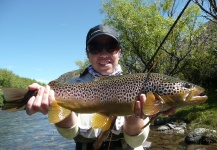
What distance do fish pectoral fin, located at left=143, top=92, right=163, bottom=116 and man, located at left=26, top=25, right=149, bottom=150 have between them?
0.39 ft

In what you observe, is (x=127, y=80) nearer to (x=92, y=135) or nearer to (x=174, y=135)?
(x=92, y=135)

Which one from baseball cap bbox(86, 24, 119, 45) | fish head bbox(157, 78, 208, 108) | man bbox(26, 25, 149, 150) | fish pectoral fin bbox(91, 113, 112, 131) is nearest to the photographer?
fish pectoral fin bbox(91, 113, 112, 131)

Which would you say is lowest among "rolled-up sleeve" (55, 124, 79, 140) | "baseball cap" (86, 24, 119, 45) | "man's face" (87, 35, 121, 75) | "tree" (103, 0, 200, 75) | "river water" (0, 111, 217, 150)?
"river water" (0, 111, 217, 150)

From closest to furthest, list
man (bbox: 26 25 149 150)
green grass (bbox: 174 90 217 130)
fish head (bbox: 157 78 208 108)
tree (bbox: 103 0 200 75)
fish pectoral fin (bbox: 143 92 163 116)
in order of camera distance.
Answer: fish pectoral fin (bbox: 143 92 163 116) → fish head (bbox: 157 78 208 108) → man (bbox: 26 25 149 150) → green grass (bbox: 174 90 217 130) → tree (bbox: 103 0 200 75)

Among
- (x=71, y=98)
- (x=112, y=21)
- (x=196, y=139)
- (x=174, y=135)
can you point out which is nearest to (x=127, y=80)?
(x=71, y=98)

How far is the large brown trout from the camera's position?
324 centimetres

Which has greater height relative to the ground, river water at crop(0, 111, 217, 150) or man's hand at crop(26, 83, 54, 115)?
man's hand at crop(26, 83, 54, 115)

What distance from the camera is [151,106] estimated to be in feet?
10.5

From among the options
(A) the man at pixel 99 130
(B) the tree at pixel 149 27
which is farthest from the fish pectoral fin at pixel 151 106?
(B) the tree at pixel 149 27

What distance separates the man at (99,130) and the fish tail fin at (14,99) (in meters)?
0.13

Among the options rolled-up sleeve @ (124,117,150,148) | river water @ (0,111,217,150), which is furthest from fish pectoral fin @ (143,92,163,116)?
river water @ (0,111,217,150)

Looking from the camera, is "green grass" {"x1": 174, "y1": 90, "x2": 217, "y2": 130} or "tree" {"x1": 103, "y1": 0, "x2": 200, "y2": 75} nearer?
"green grass" {"x1": 174, "y1": 90, "x2": 217, "y2": 130}

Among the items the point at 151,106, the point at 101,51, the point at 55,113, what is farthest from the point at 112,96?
the point at 101,51

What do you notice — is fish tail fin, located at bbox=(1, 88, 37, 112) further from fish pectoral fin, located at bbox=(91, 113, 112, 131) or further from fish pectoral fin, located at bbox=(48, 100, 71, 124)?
fish pectoral fin, located at bbox=(91, 113, 112, 131)
